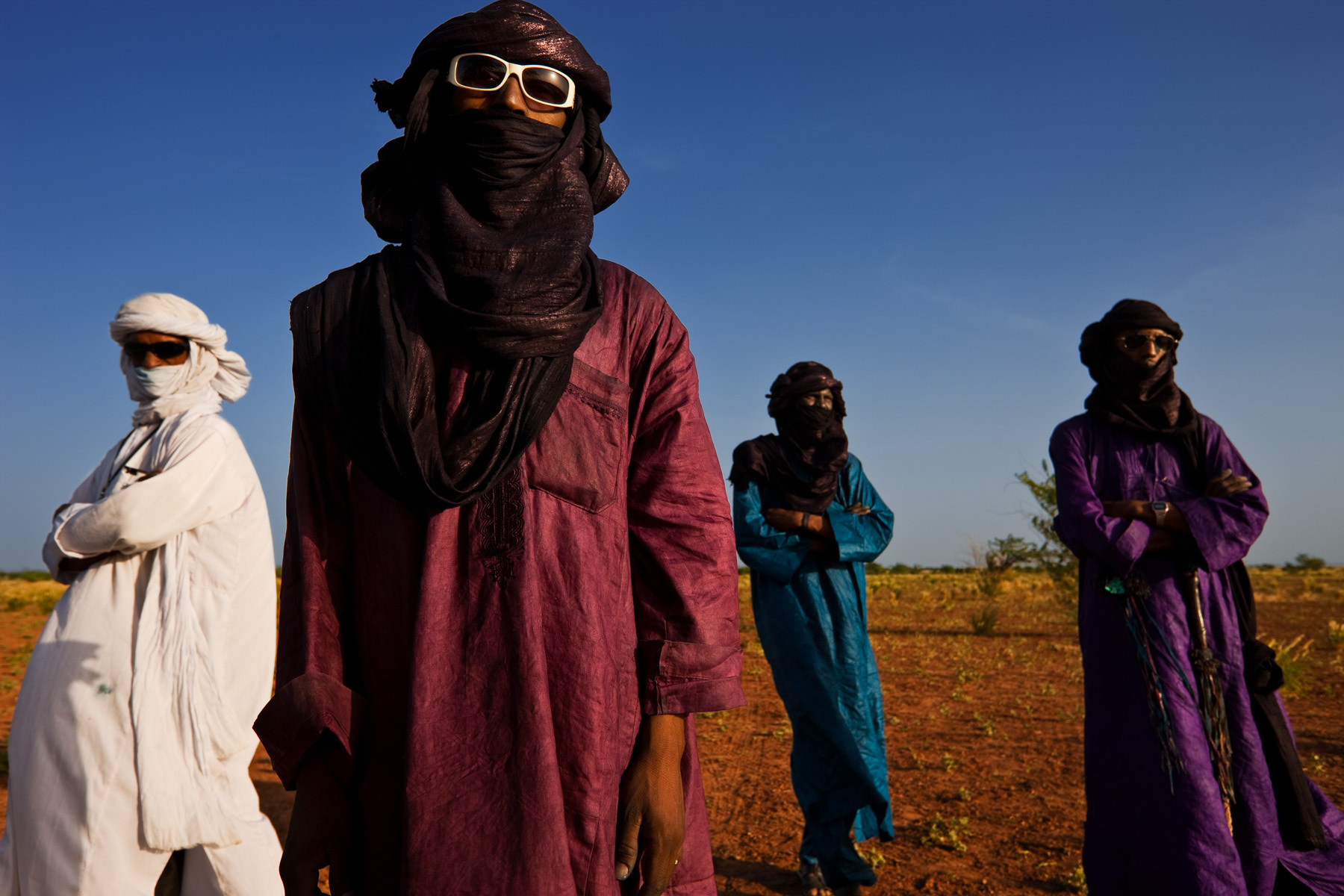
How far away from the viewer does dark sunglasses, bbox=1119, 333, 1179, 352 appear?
4.58 m

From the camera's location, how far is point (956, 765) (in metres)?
7.82

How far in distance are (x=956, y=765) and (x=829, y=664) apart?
10.2 ft

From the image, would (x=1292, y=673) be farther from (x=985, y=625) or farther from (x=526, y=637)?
(x=526, y=637)

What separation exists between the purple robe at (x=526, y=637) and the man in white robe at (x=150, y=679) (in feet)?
6.67

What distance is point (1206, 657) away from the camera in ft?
13.3

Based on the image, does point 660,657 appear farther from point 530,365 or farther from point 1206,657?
point 1206,657

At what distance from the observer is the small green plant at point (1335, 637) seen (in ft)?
48.5

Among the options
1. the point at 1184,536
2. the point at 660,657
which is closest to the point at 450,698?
the point at 660,657

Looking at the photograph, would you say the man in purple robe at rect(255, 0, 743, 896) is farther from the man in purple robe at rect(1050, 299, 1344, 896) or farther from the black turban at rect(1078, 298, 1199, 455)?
the black turban at rect(1078, 298, 1199, 455)

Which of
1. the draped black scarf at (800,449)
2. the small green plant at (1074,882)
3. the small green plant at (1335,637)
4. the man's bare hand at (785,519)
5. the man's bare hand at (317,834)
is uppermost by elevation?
the draped black scarf at (800,449)

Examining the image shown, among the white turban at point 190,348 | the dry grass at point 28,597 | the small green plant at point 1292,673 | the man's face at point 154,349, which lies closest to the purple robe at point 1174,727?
the white turban at point 190,348

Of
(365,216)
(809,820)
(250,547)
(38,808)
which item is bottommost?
(809,820)

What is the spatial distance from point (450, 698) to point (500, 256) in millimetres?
769

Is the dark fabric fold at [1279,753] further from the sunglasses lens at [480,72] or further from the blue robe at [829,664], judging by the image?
the sunglasses lens at [480,72]
